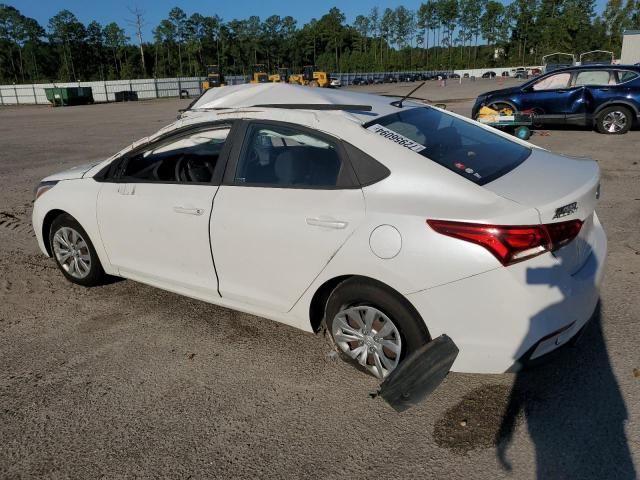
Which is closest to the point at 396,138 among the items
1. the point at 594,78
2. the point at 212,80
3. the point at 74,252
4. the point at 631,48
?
the point at 74,252

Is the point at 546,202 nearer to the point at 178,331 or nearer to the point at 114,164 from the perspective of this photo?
the point at 178,331

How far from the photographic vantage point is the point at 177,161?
416 cm

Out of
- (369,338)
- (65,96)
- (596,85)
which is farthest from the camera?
(65,96)

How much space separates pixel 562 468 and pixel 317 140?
214cm

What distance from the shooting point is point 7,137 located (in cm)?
1888

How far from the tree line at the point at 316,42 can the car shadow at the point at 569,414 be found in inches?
3871

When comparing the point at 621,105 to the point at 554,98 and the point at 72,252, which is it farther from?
the point at 72,252

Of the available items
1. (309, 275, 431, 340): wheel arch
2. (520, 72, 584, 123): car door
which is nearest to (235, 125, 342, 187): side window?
(309, 275, 431, 340): wheel arch

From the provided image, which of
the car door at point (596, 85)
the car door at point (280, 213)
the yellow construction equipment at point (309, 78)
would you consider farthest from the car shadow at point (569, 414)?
the yellow construction equipment at point (309, 78)

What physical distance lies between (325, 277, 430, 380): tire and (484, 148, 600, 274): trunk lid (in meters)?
0.79

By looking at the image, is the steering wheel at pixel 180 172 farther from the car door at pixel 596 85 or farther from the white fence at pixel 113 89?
the white fence at pixel 113 89

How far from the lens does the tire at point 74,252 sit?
14.4ft

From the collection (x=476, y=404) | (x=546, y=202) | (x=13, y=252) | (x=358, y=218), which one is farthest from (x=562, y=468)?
(x=13, y=252)

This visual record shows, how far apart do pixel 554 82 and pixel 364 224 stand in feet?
40.4
